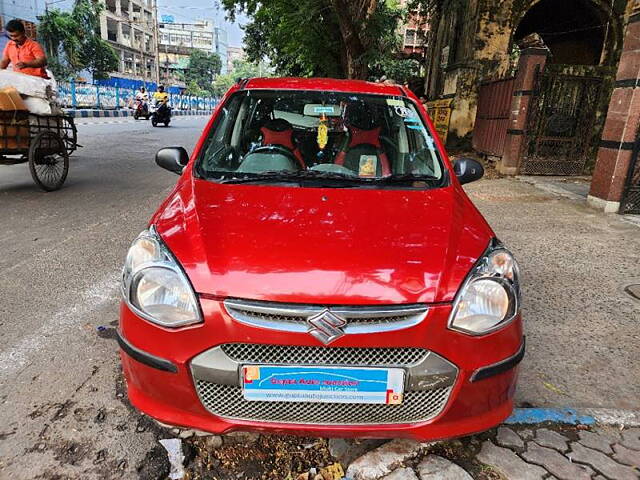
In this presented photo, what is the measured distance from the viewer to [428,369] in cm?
163

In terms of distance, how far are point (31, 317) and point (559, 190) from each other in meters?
7.93

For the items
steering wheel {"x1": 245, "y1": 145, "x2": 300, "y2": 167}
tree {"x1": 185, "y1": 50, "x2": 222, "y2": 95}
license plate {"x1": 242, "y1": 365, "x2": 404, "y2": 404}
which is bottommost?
license plate {"x1": 242, "y1": 365, "x2": 404, "y2": 404}

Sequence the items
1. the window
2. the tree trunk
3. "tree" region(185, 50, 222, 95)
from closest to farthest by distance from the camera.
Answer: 1. the tree trunk
2. the window
3. "tree" region(185, 50, 222, 95)

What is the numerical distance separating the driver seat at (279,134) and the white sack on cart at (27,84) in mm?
3930

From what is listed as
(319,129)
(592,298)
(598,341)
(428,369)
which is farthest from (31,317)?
(592,298)

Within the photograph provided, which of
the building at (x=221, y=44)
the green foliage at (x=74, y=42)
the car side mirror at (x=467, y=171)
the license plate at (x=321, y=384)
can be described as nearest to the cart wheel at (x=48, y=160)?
the car side mirror at (x=467, y=171)

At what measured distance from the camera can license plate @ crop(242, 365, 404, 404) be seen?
5.30 ft

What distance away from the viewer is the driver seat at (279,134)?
3.08 meters

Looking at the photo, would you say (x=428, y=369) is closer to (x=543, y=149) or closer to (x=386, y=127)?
(x=386, y=127)

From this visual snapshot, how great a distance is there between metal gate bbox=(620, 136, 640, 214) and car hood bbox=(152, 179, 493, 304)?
516 centimetres

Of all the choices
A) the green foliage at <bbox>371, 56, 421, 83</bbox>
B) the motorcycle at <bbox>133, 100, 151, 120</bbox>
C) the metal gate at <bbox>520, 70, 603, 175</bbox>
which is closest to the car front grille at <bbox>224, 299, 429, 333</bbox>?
the metal gate at <bbox>520, 70, 603, 175</bbox>

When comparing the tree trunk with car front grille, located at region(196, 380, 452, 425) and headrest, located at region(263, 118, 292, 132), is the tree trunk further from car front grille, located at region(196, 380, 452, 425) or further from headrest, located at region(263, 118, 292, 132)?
car front grille, located at region(196, 380, 452, 425)

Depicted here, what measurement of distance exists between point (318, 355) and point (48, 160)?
237 inches

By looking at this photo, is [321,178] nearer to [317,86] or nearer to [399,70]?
[317,86]
